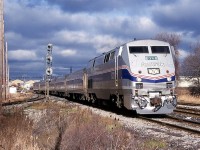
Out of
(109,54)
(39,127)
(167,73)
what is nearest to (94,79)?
(109,54)

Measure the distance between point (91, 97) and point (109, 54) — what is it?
7856 millimetres

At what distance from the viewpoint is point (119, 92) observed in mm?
20141

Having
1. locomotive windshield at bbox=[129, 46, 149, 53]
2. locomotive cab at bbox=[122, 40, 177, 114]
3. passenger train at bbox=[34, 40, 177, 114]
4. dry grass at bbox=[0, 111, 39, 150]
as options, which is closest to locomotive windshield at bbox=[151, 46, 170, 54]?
passenger train at bbox=[34, 40, 177, 114]

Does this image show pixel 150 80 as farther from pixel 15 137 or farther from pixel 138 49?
pixel 15 137

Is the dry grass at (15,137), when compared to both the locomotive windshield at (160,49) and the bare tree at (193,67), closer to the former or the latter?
the locomotive windshield at (160,49)

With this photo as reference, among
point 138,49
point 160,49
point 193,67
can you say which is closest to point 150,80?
point 138,49

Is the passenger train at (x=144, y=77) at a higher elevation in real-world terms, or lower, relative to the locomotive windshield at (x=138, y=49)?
lower

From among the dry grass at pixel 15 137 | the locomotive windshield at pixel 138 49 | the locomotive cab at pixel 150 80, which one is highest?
the locomotive windshield at pixel 138 49

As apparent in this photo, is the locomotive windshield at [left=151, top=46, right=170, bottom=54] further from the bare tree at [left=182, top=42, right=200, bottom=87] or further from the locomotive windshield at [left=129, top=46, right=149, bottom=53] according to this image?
the bare tree at [left=182, top=42, right=200, bottom=87]

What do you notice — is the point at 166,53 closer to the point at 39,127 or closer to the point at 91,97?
the point at 39,127

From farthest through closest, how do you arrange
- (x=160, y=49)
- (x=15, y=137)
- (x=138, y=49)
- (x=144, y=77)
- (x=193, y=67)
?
(x=193, y=67), (x=160, y=49), (x=138, y=49), (x=144, y=77), (x=15, y=137)

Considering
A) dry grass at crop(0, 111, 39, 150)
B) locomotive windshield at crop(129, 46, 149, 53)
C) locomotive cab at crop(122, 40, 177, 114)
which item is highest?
locomotive windshield at crop(129, 46, 149, 53)

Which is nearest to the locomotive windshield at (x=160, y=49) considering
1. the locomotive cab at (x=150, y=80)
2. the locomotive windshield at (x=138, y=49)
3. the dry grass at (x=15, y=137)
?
the locomotive cab at (x=150, y=80)

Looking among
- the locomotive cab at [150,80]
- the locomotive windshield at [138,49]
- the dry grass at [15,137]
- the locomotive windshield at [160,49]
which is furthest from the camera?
the locomotive windshield at [160,49]
